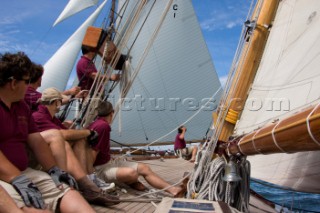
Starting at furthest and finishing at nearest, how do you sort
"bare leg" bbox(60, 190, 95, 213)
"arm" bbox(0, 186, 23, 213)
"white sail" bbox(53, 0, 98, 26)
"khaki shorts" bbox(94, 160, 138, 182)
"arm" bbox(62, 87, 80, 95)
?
"white sail" bbox(53, 0, 98, 26)
"arm" bbox(62, 87, 80, 95)
"khaki shorts" bbox(94, 160, 138, 182)
"bare leg" bbox(60, 190, 95, 213)
"arm" bbox(0, 186, 23, 213)

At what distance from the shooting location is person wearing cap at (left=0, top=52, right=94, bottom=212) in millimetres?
1895

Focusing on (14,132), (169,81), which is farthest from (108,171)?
(169,81)

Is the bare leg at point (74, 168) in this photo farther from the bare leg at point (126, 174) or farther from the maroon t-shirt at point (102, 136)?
the bare leg at point (126, 174)

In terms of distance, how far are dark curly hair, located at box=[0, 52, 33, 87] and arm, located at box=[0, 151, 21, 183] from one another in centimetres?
44

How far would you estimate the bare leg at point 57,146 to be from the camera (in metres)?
2.61

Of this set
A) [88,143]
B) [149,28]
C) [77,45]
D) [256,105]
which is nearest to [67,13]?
[77,45]

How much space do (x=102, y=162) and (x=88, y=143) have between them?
43 centimetres

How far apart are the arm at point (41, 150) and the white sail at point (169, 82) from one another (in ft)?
46.5

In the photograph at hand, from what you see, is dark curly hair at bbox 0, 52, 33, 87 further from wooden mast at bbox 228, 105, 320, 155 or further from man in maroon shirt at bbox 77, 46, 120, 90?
man in maroon shirt at bbox 77, 46, 120, 90

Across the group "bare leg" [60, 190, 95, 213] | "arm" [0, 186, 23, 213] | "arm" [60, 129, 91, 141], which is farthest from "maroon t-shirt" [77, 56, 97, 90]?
"arm" [0, 186, 23, 213]

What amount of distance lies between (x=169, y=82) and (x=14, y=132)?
15.5 m

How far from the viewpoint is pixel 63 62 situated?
1595cm

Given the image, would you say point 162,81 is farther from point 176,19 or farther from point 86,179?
point 86,179

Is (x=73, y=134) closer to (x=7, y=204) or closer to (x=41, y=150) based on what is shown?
(x=41, y=150)
